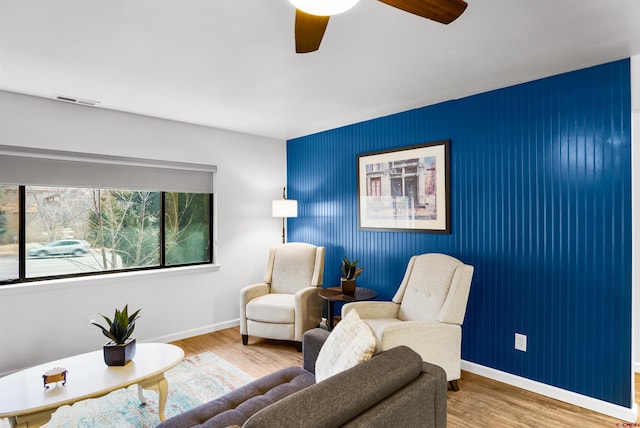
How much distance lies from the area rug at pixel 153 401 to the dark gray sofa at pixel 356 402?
3.23ft

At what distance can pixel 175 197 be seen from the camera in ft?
13.6

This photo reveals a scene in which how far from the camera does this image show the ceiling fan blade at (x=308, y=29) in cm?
145

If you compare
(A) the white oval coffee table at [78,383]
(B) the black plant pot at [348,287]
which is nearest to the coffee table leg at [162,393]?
(A) the white oval coffee table at [78,383]

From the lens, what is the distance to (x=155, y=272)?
3.84 m

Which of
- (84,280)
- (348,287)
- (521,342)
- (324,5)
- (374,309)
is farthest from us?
(348,287)

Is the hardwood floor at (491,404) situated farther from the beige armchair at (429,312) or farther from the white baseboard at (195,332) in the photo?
the white baseboard at (195,332)

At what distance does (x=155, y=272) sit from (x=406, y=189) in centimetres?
271

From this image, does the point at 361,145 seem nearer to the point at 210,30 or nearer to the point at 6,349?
the point at 210,30

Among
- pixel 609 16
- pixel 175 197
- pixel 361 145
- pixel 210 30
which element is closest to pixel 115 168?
pixel 175 197

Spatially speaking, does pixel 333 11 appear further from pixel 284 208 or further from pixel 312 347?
pixel 284 208

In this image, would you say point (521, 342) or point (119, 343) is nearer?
point (119, 343)

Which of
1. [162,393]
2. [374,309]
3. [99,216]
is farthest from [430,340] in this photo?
[99,216]

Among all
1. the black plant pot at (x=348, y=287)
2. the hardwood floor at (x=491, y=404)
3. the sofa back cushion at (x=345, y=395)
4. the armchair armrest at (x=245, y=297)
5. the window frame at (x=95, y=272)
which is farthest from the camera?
the armchair armrest at (x=245, y=297)

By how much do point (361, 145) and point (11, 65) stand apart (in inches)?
119
